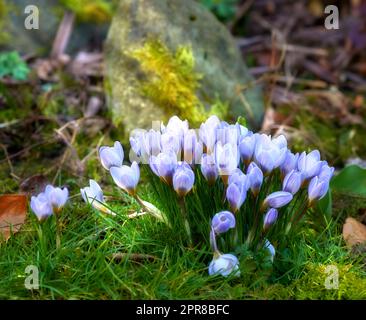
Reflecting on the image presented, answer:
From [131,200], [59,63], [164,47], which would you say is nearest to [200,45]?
[164,47]

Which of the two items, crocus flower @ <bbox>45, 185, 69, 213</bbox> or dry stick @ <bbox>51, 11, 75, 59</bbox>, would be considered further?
dry stick @ <bbox>51, 11, 75, 59</bbox>

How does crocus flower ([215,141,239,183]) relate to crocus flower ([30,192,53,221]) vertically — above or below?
above

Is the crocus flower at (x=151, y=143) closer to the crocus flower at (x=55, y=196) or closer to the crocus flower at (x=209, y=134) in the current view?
the crocus flower at (x=209, y=134)

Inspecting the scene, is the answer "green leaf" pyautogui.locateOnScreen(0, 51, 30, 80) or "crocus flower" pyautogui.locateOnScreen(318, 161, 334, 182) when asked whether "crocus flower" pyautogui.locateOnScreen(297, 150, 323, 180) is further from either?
"green leaf" pyautogui.locateOnScreen(0, 51, 30, 80)

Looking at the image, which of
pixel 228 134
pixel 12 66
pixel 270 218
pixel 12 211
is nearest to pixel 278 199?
pixel 270 218

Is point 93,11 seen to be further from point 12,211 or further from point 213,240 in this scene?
point 213,240

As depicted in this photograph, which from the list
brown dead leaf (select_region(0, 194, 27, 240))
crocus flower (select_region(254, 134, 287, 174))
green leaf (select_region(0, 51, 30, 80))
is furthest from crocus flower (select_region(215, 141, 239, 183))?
green leaf (select_region(0, 51, 30, 80))

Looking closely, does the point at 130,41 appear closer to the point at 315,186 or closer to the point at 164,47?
the point at 164,47

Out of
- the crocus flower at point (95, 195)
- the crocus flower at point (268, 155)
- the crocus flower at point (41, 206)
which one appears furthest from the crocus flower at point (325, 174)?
the crocus flower at point (41, 206)
